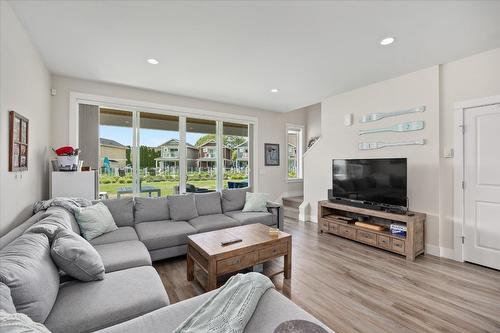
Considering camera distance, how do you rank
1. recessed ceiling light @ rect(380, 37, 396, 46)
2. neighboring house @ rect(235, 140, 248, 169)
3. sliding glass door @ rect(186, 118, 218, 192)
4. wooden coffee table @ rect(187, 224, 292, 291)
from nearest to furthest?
wooden coffee table @ rect(187, 224, 292, 291)
recessed ceiling light @ rect(380, 37, 396, 46)
sliding glass door @ rect(186, 118, 218, 192)
neighboring house @ rect(235, 140, 248, 169)

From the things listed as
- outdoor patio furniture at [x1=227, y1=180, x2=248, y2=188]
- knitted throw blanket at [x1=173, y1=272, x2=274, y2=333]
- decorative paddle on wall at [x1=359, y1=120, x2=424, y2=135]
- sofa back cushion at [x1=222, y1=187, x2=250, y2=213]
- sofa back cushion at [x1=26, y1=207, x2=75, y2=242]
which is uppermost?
decorative paddle on wall at [x1=359, y1=120, x2=424, y2=135]

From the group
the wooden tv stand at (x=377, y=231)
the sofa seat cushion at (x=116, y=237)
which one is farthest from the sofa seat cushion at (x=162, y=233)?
the wooden tv stand at (x=377, y=231)

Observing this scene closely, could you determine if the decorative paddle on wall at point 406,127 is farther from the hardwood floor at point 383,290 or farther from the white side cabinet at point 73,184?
the white side cabinet at point 73,184

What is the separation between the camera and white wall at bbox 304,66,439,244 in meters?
3.28

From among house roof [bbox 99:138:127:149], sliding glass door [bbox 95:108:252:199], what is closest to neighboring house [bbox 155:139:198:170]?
sliding glass door [bbox 95:108:252:199]

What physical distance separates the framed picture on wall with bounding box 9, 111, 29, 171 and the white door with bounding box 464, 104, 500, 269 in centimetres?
516

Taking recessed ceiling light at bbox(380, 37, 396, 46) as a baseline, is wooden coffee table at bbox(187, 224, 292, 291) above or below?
below

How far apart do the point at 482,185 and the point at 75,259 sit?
4.44m

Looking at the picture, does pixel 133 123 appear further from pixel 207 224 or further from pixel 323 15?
pixel 323 15

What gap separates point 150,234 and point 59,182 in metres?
1.54

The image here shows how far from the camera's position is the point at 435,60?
306cm

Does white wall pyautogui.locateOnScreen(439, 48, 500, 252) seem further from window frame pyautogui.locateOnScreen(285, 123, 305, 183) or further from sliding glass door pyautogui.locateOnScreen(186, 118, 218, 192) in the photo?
sliding glass door pyautogui.locateOnScreen(186, 118, 218, 192)

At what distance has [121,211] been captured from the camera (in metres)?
3.25

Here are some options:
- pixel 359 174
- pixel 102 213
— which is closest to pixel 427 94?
pixel 359 174
